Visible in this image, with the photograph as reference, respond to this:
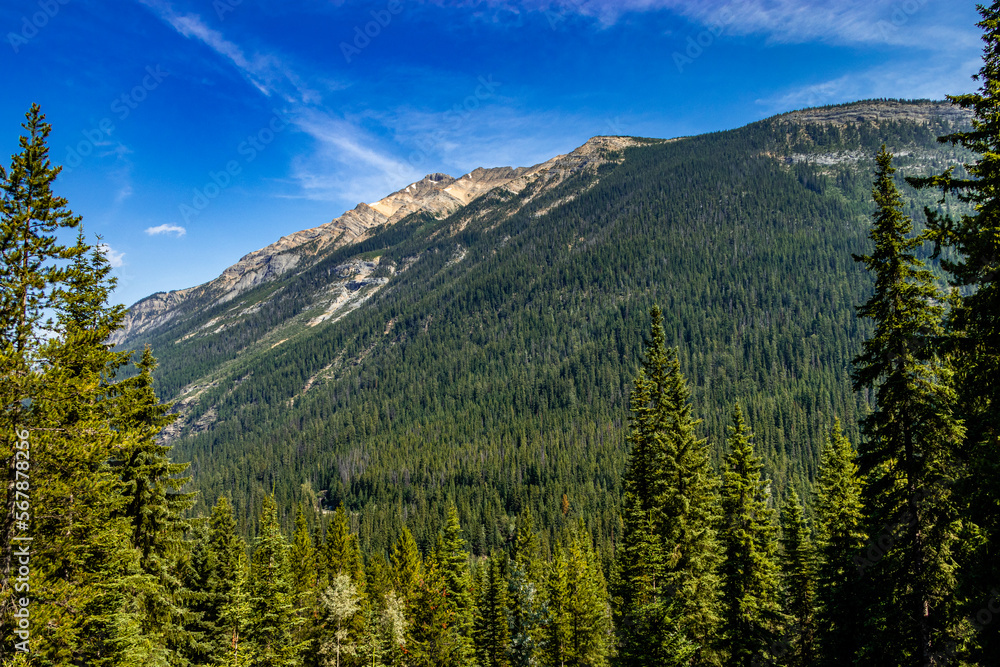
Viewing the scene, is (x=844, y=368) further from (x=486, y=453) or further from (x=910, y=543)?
(x=910, y=543)

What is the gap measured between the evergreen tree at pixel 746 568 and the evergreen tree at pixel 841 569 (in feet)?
7.01

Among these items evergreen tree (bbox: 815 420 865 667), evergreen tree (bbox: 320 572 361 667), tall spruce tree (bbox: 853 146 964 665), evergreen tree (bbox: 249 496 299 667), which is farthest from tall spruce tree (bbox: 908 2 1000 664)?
evergreen tree (bbox: 320 572 361 667)

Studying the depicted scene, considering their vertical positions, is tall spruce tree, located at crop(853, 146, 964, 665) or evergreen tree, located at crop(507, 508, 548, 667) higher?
tall spruce tree, located at crop(853, 146, 964, 665)

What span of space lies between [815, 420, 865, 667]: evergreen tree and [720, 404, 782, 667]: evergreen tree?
214 centimetres

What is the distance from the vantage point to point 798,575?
100ft

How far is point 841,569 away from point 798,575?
10847mm

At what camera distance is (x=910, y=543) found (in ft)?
46.4

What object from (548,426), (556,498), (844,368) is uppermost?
(844,368)

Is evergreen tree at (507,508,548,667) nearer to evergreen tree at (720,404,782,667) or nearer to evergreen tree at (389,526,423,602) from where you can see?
evergreen tree at (389,526,423,602)

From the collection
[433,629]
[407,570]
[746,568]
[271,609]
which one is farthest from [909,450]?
[407,570]

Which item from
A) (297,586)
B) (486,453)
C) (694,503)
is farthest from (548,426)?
(694,503)

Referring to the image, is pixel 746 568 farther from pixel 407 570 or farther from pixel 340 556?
pixel 340 556

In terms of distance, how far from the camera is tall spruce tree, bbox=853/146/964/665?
13500 millimetres

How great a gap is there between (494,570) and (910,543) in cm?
2669
